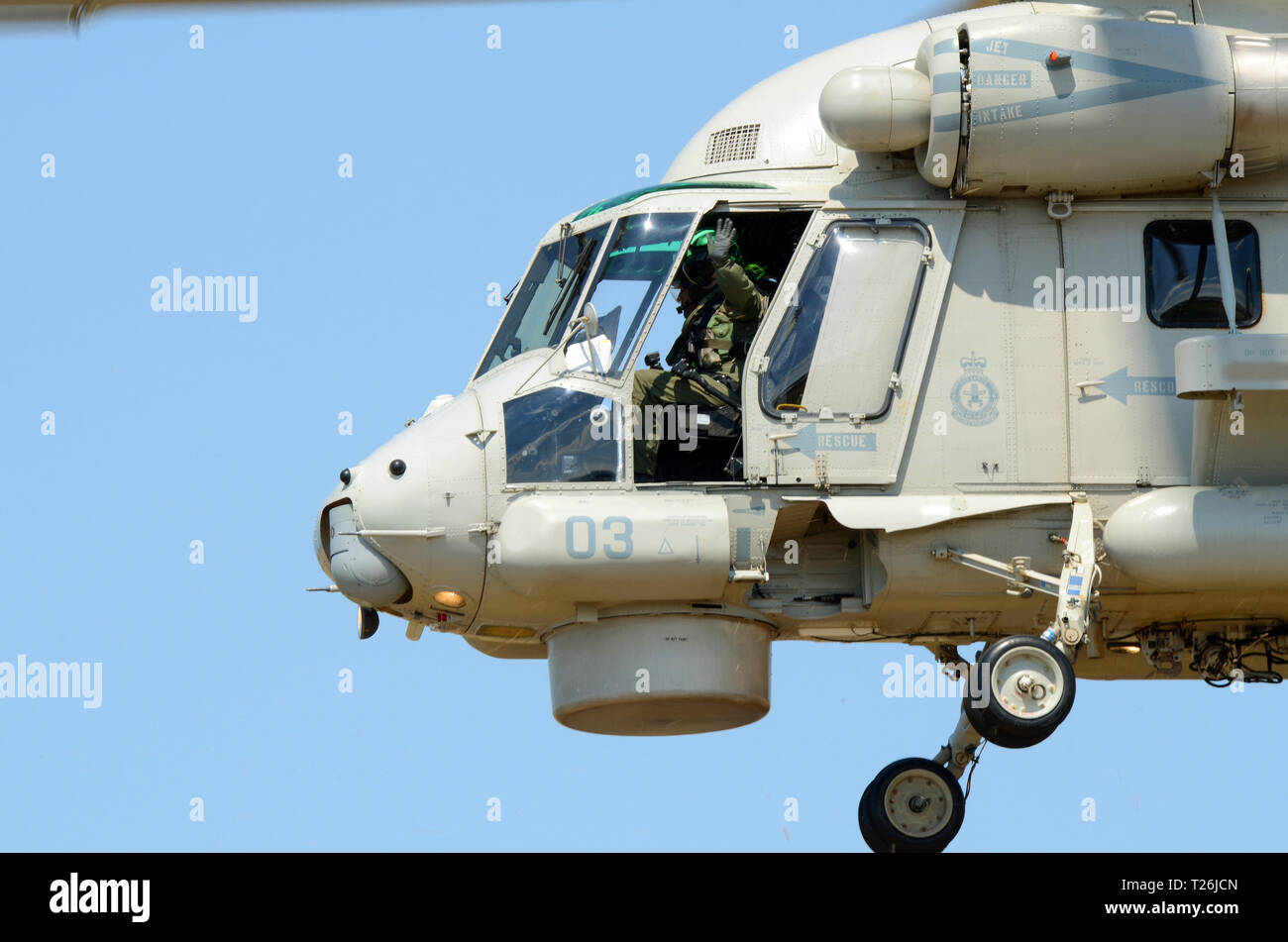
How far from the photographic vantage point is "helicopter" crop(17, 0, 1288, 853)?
15914 millimetres

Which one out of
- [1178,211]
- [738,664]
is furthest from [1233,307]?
[738,664]

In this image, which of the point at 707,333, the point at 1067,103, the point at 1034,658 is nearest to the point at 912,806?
the point at 1034,658

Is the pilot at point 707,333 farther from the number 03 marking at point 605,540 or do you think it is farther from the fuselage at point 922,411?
the number 03 marking at point 605,540

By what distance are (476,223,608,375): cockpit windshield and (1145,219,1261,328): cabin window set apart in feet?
12.6

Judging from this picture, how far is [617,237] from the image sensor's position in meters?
16.9

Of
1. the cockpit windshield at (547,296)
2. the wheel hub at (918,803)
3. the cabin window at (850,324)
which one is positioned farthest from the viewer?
the wheel hub at (918,803)

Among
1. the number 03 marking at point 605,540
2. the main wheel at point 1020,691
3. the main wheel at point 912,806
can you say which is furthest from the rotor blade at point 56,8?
the main wheel at point 912,806

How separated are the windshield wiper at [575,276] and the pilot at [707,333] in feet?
2.14

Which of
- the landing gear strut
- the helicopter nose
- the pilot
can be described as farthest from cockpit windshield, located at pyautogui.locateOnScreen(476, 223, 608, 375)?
the landing gear strut

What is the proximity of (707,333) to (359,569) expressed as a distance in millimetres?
2967

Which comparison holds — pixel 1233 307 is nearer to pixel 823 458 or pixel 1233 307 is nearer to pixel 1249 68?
pixel 1249 68

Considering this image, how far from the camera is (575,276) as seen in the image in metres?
17.1

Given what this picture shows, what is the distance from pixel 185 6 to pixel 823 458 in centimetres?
595

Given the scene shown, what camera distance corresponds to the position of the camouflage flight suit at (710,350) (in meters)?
16.5
